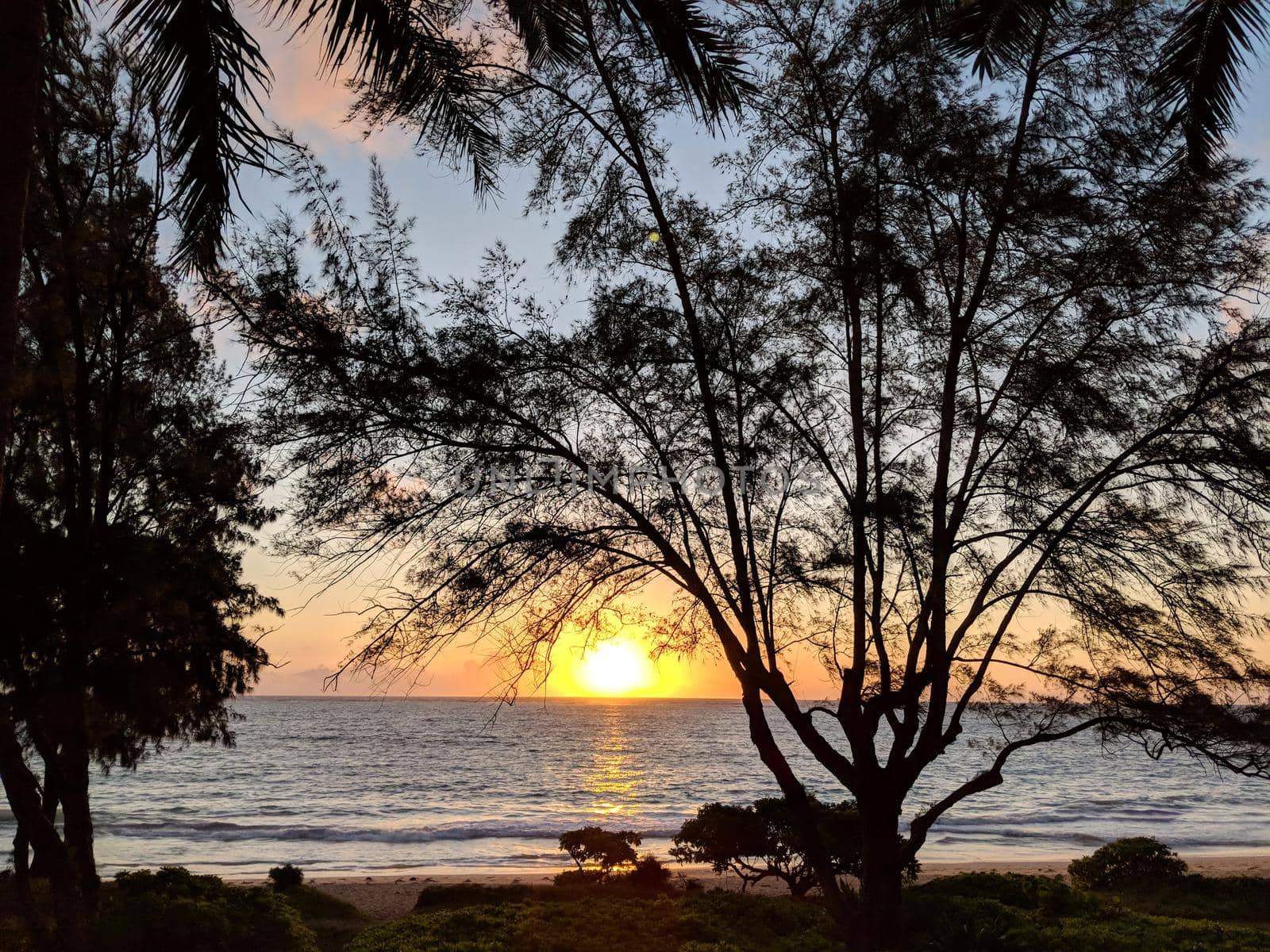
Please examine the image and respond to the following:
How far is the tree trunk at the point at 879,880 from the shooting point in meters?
7.11

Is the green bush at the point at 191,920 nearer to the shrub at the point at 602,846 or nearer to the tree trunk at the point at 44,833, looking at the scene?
the tree trunk at the point at 44,833

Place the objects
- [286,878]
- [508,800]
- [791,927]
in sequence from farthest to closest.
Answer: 1. [508,800]
2. [286,878]
3. [791,927]

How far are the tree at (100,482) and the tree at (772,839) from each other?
25.9 ft

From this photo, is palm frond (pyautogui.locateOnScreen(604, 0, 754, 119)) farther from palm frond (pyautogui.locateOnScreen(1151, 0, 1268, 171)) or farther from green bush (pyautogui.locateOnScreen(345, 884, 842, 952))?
green bush (pyautogui.locateOnScreen(345, 884, 842, 952))

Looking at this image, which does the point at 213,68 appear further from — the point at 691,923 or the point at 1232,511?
the point at 691,923

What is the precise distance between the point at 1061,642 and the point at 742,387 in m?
3.39

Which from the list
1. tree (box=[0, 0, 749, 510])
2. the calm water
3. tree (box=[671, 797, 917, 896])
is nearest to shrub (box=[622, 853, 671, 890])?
tree (box=[671, 797, 917, 896])

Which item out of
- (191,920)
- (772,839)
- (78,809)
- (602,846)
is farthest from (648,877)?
(78,809)

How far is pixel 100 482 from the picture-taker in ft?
35.5

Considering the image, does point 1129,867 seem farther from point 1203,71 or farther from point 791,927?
point 1203,71

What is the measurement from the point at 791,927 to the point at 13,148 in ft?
38.3

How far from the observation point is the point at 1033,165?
697 cm

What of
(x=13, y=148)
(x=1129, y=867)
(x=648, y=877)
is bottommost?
(x=648, y=877)

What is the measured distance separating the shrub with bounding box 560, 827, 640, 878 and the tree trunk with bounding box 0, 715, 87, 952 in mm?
10582
